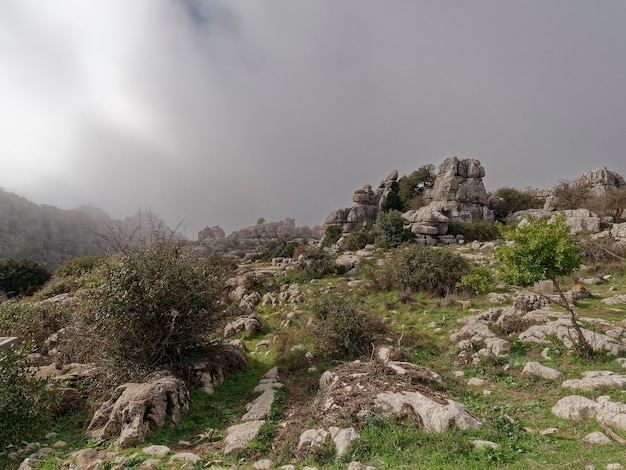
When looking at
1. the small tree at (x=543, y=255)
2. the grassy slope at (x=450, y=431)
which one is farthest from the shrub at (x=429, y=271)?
the small tree at (x=543, y=255)

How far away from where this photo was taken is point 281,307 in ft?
53.2

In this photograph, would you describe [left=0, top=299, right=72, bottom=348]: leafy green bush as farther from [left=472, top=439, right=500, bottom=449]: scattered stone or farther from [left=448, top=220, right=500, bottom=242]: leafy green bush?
[left=448, top=220, right=500, bottom=242]: leafy green bush

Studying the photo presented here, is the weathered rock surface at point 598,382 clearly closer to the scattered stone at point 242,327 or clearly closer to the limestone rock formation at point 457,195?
the scattered stone at point 242,327

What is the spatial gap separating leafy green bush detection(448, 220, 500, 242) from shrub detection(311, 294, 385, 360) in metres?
24.1

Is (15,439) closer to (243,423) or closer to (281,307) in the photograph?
(243,423)

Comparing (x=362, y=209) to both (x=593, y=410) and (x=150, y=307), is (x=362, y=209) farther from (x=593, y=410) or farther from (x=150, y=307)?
(x=593, y=410)

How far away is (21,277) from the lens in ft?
90.8

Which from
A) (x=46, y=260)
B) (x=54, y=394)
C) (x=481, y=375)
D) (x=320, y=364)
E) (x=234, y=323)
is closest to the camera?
(x=54, y=394)

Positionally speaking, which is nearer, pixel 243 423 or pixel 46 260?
pixel 243 423

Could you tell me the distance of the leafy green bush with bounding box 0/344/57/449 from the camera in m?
5.58

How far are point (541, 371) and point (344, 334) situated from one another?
4558 mm

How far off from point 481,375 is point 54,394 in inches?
348

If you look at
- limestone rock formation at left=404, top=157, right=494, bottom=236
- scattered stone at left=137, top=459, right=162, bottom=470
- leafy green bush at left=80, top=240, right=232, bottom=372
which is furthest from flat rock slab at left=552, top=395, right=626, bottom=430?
limestone rock formation at left=404, top=157, right=494, bottom=236

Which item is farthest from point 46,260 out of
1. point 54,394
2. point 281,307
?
point 54,394
